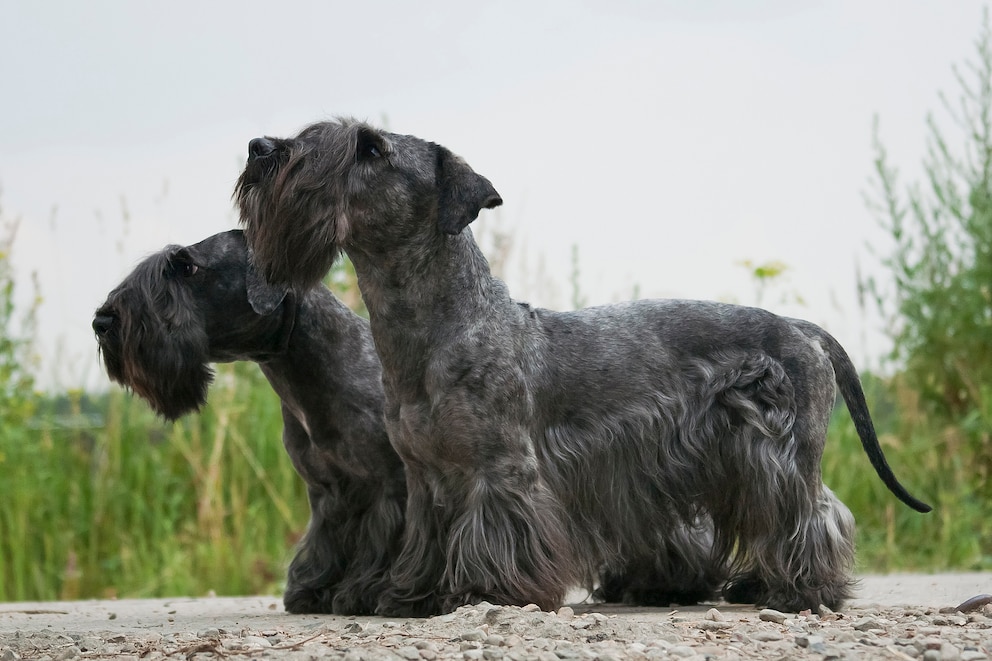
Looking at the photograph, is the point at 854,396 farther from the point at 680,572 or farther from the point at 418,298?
the point at 418,298

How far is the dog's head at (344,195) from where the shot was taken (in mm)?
3768

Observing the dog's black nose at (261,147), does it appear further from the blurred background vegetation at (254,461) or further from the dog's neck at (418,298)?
the blurred background vegetation at (254,461)

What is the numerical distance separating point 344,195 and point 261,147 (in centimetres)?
32

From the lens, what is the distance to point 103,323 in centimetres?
424

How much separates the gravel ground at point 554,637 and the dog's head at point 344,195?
1168 millimetres

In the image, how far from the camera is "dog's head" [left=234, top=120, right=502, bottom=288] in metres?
3.77

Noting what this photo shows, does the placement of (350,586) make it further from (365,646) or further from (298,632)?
(365,646)

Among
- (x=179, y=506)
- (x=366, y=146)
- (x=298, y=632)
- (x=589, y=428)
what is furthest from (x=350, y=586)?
(x=179, y=506)

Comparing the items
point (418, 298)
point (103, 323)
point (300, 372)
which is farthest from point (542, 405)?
point (103, 323)

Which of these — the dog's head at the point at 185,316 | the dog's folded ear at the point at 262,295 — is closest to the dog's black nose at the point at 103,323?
the dog's head at the point at 185,316

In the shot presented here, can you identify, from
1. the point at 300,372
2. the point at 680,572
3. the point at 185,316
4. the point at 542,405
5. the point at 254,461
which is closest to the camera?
the point at 542,405

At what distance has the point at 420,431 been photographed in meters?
3.85

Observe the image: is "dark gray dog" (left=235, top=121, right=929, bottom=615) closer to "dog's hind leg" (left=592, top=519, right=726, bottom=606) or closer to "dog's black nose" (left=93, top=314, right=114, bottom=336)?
"dog's hind leg" (left=592, top=519, right=726, bottom=606)

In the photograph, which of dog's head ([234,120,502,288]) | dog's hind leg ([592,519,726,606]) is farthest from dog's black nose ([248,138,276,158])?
dog's hind leg ([592,519,726,606])
